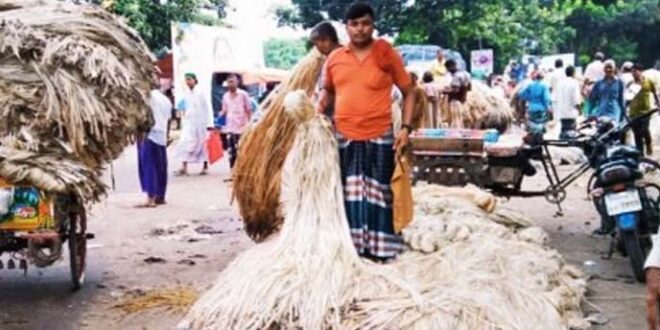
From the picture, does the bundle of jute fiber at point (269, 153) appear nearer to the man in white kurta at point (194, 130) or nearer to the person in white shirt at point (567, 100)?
the man in white kurta at point (194, 130)

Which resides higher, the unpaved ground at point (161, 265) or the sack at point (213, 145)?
the sack at point (213, 145)

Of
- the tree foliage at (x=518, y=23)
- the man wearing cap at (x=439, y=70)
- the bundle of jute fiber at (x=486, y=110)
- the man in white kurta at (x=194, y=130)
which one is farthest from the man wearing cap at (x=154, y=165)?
the tree foliage at (x=518, y=23)

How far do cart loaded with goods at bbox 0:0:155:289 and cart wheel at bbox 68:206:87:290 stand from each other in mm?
11

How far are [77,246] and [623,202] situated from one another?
3.74 metres

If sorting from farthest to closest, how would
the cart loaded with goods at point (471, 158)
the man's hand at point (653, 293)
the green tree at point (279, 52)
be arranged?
the green tree at point (279, 52) < the cart loaded with goods at point (471, 158) < the man's hand at point (653, 293)

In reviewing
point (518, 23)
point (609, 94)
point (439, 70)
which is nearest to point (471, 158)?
point (609, 94)

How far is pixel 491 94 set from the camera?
52.6ft

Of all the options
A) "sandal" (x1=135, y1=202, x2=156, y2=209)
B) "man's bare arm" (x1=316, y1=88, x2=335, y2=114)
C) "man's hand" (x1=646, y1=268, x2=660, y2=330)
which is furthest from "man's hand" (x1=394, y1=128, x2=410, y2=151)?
"sandal" (x1=135, y1=202, x2=156, y2=209)

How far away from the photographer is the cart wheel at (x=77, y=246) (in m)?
5.84

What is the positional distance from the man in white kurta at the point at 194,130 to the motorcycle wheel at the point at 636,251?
8636 millimetres

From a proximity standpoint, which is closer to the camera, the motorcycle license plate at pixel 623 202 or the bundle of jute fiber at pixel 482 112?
the motorcycle license plate at pixel 623 202

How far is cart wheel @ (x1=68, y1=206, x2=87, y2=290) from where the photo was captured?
19.1 ft

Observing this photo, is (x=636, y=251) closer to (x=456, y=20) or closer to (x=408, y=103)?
(x=408, y=103)

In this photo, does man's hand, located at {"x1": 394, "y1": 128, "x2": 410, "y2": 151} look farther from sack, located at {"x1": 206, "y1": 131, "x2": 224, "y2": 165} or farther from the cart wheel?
sack, located at {"x1": 206, "y1": 131, "x2": 224, "y2": 165}
